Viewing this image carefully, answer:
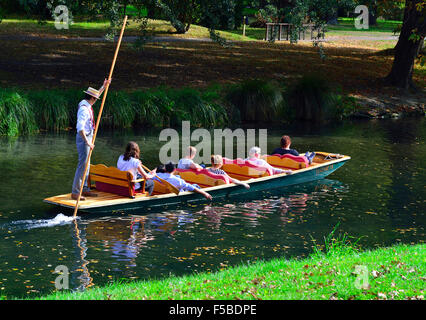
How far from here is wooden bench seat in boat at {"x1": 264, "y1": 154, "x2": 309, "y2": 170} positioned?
588 inches

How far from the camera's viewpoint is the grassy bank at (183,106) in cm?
1999

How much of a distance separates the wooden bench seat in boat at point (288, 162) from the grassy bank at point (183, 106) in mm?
7476

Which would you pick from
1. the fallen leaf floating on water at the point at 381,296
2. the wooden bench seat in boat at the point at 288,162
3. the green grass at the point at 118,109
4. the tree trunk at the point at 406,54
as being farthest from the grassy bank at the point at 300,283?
the tree trunk at the point at 406,54

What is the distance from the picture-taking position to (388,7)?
91.2ft

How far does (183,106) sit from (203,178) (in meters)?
9.53

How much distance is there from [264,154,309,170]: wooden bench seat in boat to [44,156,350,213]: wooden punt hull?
6.8 inches

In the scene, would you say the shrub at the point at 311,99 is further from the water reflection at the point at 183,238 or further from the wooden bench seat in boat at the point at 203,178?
the wooden bench seat in boat at the point at 203,178

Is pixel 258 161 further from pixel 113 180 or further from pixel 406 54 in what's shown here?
pixel 406 54

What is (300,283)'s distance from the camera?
7191mm

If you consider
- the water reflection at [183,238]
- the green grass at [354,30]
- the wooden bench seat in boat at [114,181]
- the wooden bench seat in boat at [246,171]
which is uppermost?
the green grass at [354,30]

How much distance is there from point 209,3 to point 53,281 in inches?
590
